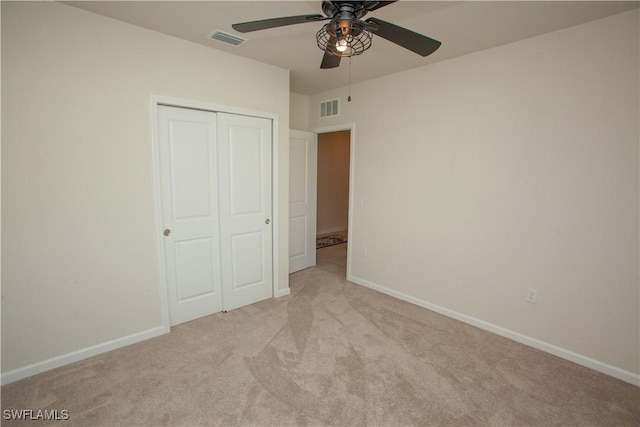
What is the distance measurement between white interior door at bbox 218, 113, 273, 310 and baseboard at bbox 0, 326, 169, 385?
0.74 meters

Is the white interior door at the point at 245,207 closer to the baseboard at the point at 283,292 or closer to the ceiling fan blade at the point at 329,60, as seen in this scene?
the baseboard at the point at 283,292

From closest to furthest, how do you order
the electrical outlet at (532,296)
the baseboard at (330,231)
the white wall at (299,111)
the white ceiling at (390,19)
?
the white ceiling at (390,19) → the electrical outlet at (532,296) → the white wall at (299,111) → the baseboard at (330,231)

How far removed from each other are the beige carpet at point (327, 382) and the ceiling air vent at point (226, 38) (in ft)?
8.29

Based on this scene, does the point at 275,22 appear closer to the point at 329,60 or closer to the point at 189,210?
the point at 329,60

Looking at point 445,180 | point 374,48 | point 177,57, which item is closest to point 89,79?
point 177,57

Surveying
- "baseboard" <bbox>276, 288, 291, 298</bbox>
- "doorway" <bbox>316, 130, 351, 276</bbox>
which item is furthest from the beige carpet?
"doorway" <bbox>316, 130, 351, 276</bbox>

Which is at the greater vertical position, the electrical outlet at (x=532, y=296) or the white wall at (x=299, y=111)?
the white wall at (x=299, y=111)

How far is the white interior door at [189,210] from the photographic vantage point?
268 centimetres

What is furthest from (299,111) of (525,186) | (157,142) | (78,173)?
(525,186)

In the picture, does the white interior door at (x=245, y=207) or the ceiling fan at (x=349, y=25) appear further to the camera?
the white interior door at (x=245, y=207)

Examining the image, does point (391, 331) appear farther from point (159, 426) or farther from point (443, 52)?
point (443, 52)

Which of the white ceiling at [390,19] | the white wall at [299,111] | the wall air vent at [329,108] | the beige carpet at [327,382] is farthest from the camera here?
the white wall at [299,111]

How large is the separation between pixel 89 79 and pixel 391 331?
315cm

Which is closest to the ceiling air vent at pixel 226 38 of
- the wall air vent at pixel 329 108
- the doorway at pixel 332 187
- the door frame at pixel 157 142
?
the door frame at pixel 157 142
